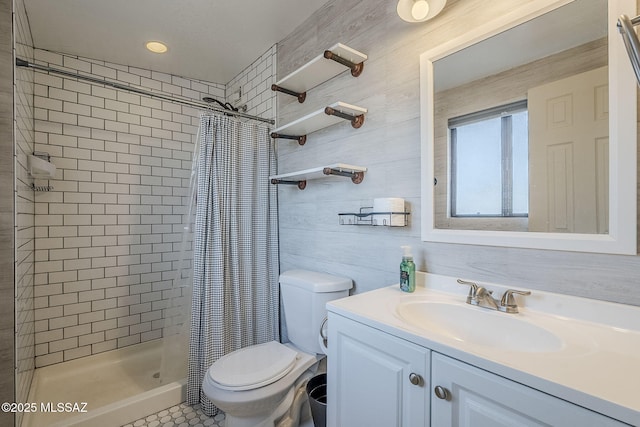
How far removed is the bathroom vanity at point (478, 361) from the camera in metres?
0.59

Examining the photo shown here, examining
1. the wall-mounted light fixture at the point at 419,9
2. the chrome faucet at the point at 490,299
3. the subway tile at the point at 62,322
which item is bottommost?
the subway tile at the point at 62,322

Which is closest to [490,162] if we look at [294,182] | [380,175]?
[380,175]

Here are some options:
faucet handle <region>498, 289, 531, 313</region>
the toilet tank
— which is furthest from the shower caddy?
faucet handle <region>498, 289, 531, 313</region>

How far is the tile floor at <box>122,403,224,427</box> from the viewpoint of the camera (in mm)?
1708

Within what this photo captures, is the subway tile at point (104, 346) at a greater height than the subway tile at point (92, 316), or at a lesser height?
lesser

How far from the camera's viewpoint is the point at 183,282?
1978 mm

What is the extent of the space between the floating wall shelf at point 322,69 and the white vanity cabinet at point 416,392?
1.28 metres

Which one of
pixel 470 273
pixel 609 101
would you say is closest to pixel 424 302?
pixel 470 273

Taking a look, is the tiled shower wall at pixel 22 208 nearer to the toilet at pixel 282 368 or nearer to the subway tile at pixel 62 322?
the subway tile at pixel 62 322

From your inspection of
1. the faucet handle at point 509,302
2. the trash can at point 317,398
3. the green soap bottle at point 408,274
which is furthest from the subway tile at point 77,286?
the faucet handle at point 509,302

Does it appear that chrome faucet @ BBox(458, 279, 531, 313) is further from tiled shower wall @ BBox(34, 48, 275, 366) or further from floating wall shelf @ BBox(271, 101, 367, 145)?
tiled shower wall @ BBox(34, 48, 275, 366)

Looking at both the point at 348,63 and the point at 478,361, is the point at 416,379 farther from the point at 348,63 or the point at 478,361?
the point at 348,63

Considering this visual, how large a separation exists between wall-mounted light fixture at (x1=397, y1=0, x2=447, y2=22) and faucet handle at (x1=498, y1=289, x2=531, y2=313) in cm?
115

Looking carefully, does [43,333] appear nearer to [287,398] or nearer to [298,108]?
[287,398]
